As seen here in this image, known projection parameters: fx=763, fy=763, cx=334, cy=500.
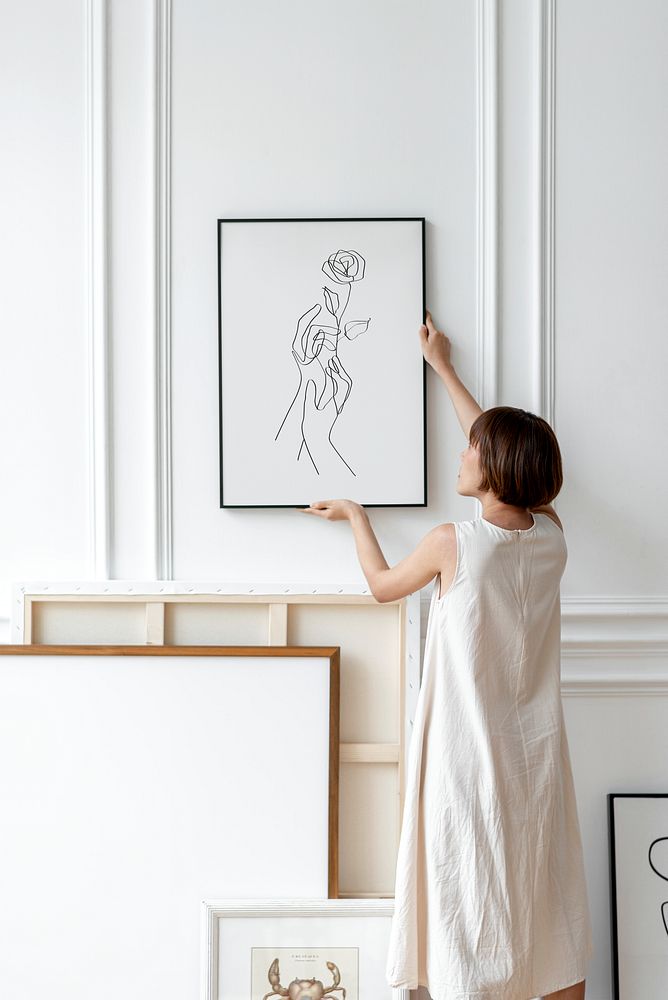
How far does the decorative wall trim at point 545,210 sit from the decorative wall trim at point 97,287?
40.0 inches

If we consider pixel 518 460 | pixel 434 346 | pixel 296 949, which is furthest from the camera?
pixel 434 346

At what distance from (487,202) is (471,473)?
2.37 feet

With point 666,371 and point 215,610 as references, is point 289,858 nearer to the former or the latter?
point 215,610

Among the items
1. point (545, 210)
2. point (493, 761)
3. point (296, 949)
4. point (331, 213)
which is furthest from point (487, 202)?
point (296, 949)

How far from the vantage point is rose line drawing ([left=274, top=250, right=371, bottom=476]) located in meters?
1.79

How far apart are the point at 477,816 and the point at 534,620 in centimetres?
38

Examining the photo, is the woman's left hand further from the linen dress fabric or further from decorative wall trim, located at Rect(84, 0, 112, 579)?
decorative wall trim, located at Rect(84, 0, 112, 579)

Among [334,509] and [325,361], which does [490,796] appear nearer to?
[334,509]

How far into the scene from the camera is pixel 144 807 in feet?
5.57

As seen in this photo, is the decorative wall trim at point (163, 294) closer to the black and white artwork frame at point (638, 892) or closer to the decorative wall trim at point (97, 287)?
the decorative wall trim at point (97, 287)

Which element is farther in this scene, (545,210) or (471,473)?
(545,210)

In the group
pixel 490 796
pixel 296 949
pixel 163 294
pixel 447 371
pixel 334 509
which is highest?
pixel 163 294

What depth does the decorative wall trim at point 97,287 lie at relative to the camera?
5.86ft

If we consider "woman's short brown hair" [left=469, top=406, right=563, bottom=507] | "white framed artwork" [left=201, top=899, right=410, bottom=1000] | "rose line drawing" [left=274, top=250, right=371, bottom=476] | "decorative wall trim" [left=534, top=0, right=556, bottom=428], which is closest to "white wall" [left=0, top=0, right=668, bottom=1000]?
"decorative wall trim" [left=534, top=0, right=556, bottom=428]
